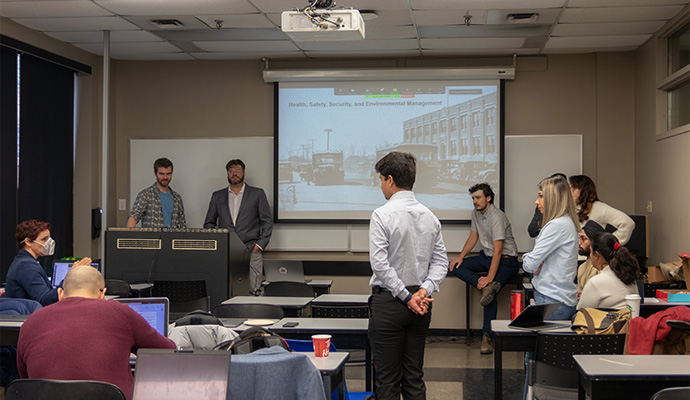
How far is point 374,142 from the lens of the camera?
7.55 metres

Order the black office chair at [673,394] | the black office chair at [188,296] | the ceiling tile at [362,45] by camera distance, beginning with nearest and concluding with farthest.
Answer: the black office chair at [673,394]
the black office chair at [188,296]
the ceiling tile at [362,45]

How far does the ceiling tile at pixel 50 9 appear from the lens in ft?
18.2

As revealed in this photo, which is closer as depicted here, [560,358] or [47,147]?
[560,358]

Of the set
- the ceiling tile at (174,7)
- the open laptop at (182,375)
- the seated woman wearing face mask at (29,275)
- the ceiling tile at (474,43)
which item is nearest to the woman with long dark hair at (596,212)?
the ceiling tile at (474,43)

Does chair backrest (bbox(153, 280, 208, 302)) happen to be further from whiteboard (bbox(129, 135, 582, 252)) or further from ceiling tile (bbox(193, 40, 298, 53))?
ceiling tile (bbox(193, 40, 298, 53))

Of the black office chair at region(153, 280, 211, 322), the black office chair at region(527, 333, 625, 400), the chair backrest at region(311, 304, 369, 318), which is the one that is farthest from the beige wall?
the black office chair at region(153, 280, 211, 322)

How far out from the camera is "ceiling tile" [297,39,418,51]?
6.88m

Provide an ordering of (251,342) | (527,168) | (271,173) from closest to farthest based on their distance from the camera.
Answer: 1. (251,342)
2. (527,168)
3. (271,173)

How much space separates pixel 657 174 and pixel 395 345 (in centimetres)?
419

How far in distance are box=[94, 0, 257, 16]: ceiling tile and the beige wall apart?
3876 mm

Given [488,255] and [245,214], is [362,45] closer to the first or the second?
[245,214]

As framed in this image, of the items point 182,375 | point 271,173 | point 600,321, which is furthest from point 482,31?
point 182,375

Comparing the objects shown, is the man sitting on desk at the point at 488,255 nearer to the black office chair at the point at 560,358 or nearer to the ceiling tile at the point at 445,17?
the ceiling tile at the point at 445,17

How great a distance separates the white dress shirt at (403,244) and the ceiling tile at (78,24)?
374cm
